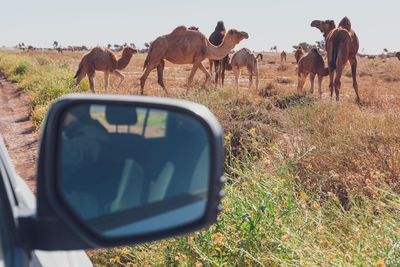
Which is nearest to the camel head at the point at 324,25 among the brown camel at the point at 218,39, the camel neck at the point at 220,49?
the camel neck at the point at 220,49

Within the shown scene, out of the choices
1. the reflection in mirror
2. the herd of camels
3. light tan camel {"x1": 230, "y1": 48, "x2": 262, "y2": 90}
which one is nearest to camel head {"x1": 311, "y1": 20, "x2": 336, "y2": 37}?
the herd of camels

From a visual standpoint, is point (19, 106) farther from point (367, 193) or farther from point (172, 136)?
point (172, 136)

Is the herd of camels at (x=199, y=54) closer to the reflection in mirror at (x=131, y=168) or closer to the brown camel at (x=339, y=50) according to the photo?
the brown camel at (x=339, y=50)

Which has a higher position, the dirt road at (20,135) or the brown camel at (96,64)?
the brown camel at (96,64)

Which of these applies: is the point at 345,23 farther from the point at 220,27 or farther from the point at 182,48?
the point at 182,48

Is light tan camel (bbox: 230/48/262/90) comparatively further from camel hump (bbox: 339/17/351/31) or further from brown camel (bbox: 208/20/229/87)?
camel hump (bbox: 339/17/351/31)

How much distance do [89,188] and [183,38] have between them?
34.2ft

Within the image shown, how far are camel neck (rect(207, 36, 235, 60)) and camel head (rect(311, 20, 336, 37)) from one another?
2.80 m

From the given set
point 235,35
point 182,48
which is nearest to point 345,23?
point 235,35

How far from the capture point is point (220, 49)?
38.9ft

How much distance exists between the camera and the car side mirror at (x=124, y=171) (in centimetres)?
112

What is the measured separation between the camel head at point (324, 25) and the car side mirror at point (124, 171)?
40.9ft

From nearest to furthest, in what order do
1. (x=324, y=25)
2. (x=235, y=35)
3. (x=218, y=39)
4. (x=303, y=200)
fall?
(x=303, y=200) → (x=235, y=35) → (x=324, y=25) → (x=218, y=39)

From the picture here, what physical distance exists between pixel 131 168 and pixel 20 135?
8.14 m
